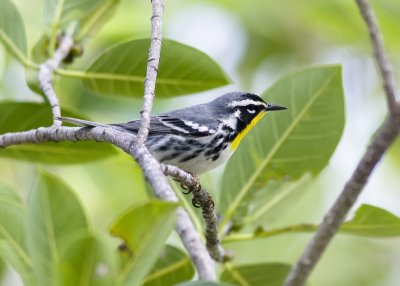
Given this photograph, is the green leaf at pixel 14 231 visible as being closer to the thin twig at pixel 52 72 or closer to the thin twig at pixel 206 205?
the thin twig at pixel 52 72

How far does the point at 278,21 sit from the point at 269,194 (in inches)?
115

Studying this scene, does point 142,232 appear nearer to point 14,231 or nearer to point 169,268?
point 14,231

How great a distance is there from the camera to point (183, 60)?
116 inches

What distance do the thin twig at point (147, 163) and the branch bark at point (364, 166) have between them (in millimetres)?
455

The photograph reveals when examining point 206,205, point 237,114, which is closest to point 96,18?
point 237,114

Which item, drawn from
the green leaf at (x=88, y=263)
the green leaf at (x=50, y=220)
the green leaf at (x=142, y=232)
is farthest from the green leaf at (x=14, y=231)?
the green leaf at (x=142, y=232)

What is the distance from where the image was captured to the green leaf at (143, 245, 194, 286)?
2.83 meters

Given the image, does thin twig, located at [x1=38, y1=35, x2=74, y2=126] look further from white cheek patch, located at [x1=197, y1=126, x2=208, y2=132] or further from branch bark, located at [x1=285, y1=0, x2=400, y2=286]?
branch bark, located at [x1=285, y1=0, x2=400, y2=286]

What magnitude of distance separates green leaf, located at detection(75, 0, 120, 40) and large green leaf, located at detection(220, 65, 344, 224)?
0.94 metres

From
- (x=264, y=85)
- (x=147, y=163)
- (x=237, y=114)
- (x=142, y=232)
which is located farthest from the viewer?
(x=264, y=85)

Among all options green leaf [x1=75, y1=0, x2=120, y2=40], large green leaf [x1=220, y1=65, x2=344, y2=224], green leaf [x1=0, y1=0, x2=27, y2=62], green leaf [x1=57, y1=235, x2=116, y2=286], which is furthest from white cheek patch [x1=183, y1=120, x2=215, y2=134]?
green leaf [x1=57, y1=235, x2=116, y2=286]

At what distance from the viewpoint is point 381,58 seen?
1.79 m

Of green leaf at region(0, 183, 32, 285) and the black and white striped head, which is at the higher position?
the black and white striped head

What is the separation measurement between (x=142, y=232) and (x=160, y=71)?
4.95 ft
